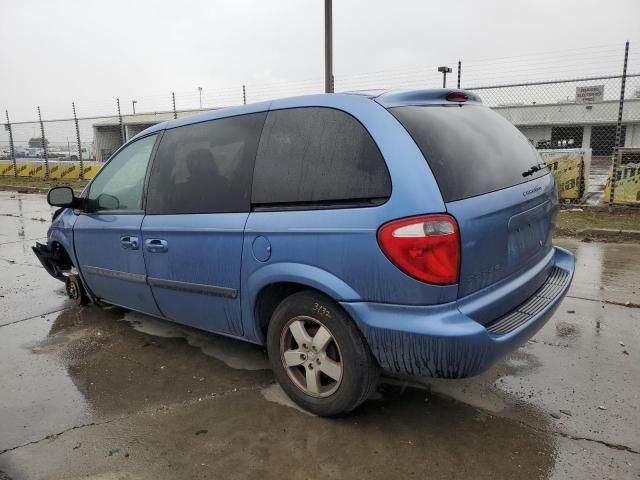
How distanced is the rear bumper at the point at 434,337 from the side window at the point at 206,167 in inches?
42.3

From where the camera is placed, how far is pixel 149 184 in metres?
3.64

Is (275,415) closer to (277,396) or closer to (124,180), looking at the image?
(277,396)

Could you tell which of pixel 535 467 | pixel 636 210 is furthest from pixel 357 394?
pixel 636 210

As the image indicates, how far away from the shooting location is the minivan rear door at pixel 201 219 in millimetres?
3012

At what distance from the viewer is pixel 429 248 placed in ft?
7.34

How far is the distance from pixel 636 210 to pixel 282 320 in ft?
28.0

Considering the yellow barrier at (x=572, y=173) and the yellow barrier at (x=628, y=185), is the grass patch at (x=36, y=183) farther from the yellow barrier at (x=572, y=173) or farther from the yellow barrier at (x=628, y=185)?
the yellow barrier at (x=628, y=185)

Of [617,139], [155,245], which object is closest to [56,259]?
[155,245]

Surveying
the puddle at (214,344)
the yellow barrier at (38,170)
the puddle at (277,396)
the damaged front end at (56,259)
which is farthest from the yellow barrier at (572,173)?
the yellow barrier at (38,170)

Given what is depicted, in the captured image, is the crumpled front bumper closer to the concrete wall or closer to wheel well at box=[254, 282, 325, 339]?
wheel well at box=[254, 282, 325, 339]

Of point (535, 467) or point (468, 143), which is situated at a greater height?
point (468, 143)

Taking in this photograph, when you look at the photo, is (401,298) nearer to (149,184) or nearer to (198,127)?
(198,127)

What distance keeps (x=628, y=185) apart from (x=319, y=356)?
856cm

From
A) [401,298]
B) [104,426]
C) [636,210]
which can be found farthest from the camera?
[636,210]
